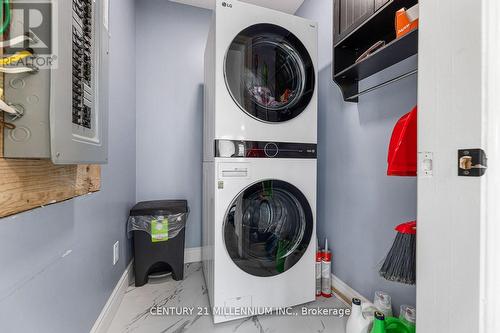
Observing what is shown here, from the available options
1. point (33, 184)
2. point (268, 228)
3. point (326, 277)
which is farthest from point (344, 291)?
point (33, 184)

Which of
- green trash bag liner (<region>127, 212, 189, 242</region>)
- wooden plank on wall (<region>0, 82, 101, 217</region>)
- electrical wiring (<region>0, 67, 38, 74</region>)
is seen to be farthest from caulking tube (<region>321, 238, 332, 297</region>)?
electrical wiring (<region>0, 67, 38, 74</region>)

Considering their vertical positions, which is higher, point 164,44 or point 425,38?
point 164,44

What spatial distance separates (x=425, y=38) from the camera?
0.68m

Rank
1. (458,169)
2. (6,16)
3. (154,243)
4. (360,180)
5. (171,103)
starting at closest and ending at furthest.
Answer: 1. (6,16)
2. (458,169)
3. (360,180)
4. (154,243)
5. (171,103)

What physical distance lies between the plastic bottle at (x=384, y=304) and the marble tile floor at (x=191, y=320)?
241 mm

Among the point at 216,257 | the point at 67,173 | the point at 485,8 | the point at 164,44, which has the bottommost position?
the point at 216,257

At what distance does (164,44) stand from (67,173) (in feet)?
5.57

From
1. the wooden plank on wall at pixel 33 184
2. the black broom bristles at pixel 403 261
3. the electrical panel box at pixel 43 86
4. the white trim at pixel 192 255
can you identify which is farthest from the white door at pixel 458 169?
the white trim at pixel 192 255

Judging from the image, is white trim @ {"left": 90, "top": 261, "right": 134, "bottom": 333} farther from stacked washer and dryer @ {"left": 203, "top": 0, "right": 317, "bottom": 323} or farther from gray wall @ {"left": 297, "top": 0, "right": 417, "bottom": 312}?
gray wall @ {"left": 297, "top": 0, "right": 417, "bottom": 312}

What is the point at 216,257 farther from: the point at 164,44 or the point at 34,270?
the point at 164,44

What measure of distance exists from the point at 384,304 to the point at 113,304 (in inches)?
58.4

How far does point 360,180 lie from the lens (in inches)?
55.4

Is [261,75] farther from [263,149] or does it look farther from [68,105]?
[68,105]

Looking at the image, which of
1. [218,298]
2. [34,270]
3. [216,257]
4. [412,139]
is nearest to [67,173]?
[34,270]
